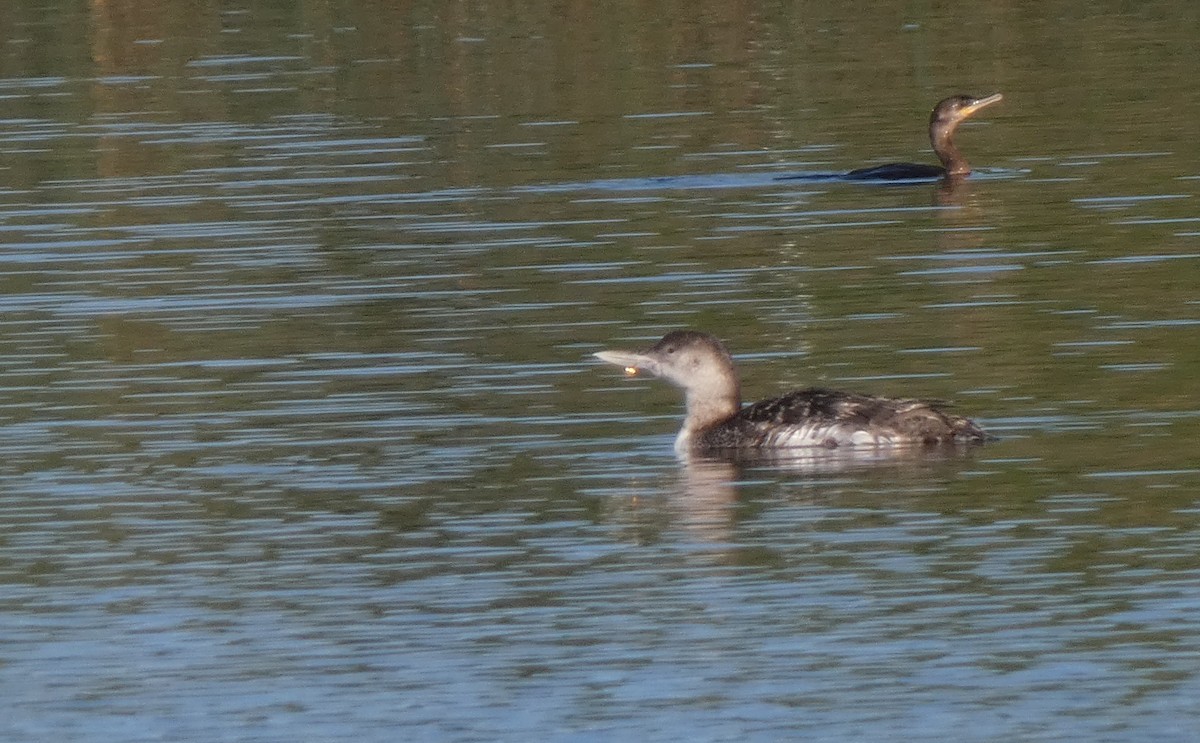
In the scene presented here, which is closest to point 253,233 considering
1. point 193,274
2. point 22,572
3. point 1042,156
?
point 193,274

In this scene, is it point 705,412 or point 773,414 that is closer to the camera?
point 773,414

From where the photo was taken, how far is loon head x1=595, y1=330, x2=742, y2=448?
15.4 m

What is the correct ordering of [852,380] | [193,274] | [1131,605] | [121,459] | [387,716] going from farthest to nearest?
[193,274] < [852,380] < [121,459] < [1131,605] < [387,716]

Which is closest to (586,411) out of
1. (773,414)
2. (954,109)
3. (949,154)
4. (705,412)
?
(705,412)

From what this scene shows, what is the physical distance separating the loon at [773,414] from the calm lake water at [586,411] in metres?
0.22

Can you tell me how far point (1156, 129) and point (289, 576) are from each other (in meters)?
17.1

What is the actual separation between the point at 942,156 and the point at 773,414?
1283cm

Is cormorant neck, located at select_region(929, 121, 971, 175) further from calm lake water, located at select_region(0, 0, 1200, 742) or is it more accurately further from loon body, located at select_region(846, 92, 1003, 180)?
calm lake water, located at select_region(0, 0, 1200, 742)

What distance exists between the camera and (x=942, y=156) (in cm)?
2738

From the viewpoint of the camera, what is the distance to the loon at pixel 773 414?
14.7 metres

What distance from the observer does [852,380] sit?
16.7 metres

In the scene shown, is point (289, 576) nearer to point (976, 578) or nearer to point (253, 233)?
point (976, 578)

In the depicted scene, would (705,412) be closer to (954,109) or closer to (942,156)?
(942,156)

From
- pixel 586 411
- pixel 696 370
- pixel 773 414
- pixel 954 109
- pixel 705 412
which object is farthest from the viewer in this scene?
pixel 954 109
